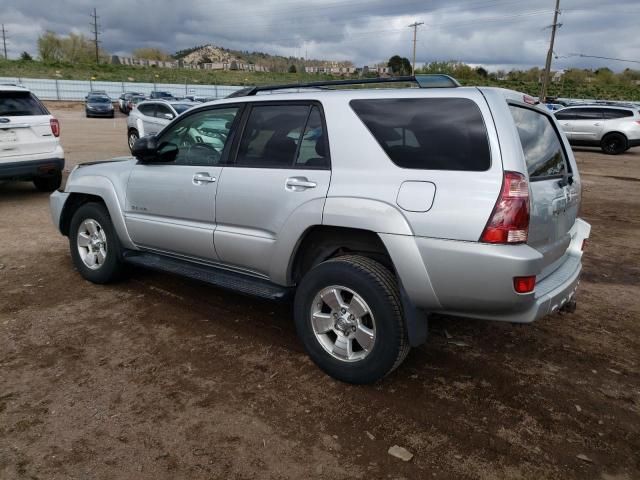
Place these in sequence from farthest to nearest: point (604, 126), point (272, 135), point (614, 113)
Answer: point (604, 126)
point (614, 113)
point (272, 135)

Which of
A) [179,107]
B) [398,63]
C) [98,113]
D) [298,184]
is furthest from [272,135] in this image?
[398,63]

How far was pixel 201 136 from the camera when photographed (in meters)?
4.28

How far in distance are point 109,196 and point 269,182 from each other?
73.0 inches

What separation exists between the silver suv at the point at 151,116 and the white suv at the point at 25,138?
7.23 metres

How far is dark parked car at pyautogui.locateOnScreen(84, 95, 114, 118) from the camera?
34438 millimetres

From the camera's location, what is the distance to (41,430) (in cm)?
277

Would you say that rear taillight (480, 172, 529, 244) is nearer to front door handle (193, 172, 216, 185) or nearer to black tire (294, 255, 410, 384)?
black tire (294, 255, 410, 384)

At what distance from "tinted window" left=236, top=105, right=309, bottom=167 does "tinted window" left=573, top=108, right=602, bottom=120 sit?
18.8m

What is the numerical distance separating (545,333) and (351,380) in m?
1.77

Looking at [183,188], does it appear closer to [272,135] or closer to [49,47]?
[272,135]

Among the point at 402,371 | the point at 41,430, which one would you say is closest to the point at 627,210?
the point at 402,371

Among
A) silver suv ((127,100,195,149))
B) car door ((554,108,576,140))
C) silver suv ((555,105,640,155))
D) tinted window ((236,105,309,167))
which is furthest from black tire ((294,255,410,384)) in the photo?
car door ((554,108,576,140))

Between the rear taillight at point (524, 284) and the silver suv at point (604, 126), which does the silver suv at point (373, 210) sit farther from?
the silver suv at point (604, 126)

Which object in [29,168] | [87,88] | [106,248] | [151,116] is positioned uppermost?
[87,88]
